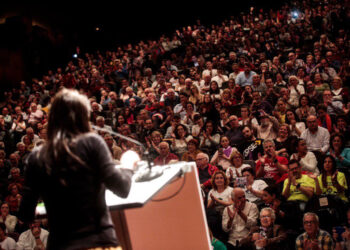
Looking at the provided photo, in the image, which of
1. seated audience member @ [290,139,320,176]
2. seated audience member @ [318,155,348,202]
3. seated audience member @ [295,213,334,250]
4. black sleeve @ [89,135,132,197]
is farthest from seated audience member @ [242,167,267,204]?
black sleeve @ [89,135,132,197]

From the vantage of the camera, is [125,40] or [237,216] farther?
[125,40]

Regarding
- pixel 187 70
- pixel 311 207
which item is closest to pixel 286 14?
pixel 187 70

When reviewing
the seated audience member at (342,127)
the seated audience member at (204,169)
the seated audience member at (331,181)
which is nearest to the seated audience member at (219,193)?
the seated audience member at (204,169)

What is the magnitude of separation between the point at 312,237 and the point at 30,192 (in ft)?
8.86

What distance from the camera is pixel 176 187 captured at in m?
1.75

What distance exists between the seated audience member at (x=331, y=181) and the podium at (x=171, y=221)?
Answer: 7.72 ft

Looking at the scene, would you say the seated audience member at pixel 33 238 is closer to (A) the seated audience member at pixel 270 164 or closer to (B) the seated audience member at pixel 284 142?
(A) the seated audience member at pixel 270 164

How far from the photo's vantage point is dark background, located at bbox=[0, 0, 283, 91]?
458 inches

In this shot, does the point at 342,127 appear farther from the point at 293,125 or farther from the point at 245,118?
the point at 245,118

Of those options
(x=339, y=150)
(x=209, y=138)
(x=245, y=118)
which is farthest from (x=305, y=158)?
(x=209, y=138)

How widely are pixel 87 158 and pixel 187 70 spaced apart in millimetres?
7824

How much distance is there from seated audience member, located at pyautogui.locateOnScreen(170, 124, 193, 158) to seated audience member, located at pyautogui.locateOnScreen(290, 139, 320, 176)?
1.66 m

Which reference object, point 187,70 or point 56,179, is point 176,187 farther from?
point 187,70

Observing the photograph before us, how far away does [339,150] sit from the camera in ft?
13.8
